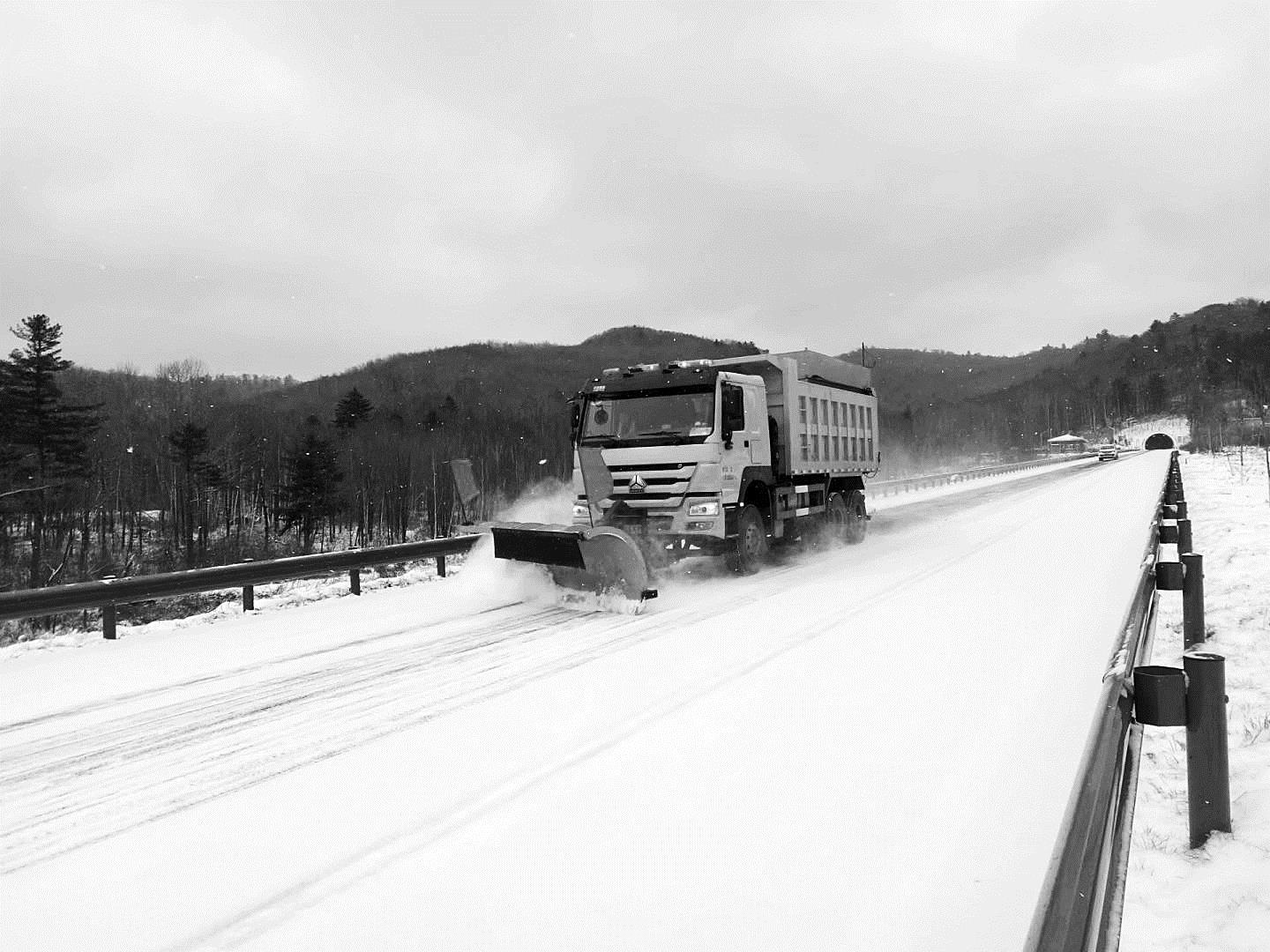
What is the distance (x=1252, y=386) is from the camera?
414ft

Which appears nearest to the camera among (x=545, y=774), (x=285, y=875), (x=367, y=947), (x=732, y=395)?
(x=367, y=947)

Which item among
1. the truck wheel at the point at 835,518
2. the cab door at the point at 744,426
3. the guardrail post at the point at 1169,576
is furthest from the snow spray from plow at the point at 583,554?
the truck wheel at the point at 835,518

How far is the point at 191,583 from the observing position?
9.95m

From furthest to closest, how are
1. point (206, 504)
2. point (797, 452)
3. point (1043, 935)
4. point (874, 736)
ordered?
point (206, 504), point (797, 452), point (874, 736), point (1043, 935)

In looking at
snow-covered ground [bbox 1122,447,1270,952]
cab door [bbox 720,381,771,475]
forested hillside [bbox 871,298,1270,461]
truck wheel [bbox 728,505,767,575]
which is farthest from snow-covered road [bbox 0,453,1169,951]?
forested hillside [bbox 871,298,1270,461]

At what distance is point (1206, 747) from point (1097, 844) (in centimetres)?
164

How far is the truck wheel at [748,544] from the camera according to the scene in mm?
11500

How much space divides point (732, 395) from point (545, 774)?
25.2 feet

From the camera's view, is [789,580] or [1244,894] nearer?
[1244,894]

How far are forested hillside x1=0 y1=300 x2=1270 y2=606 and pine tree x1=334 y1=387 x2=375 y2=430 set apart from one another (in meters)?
0.20

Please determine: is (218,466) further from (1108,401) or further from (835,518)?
(1108,401)

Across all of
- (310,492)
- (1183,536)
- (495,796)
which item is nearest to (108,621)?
(495,796)

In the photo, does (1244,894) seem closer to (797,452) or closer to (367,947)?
(367,947)

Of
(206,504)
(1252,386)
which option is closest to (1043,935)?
(206,504)
